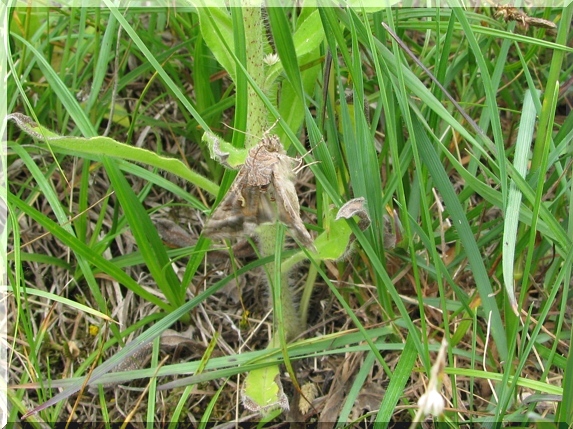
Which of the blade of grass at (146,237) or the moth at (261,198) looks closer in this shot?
the moth at (261,198)

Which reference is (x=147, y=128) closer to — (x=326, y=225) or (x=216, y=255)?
(x=216, y=255)

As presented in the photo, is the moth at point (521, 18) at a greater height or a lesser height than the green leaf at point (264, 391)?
greater

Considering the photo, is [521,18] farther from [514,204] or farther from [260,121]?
[260,121]

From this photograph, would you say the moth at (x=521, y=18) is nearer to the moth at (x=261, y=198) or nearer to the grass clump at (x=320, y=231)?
the grass clump at (x=320, y=231)

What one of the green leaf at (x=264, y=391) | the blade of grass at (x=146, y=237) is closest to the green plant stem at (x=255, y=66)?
the blade of grass at (x=146, y=237)

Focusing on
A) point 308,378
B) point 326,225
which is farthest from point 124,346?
point 326,225

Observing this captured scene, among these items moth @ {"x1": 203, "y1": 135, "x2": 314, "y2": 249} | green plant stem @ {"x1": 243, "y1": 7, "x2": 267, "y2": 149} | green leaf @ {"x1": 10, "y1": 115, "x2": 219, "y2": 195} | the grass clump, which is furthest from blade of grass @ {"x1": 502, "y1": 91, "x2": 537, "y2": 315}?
green leaf @ {"x1": 10, "y1": 115, "x2": 219, "y2": 195}

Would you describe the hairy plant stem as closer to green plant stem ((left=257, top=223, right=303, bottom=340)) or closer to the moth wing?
green plant stem ((left=257, top=223, right=303, bottom=340))
